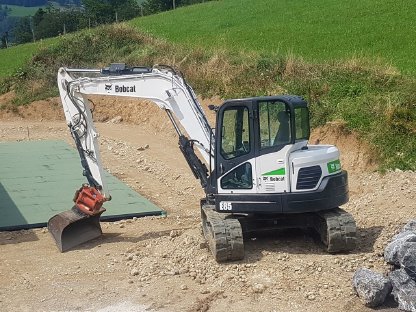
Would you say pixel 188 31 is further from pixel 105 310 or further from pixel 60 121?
pixel 105 310

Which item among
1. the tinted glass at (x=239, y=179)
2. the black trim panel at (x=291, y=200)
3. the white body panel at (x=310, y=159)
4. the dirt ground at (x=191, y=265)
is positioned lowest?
the dirt ground at (x=191, y=265)

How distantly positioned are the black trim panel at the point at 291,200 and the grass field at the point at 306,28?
879 centimetres

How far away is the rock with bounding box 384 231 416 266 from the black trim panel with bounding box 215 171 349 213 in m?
1.14

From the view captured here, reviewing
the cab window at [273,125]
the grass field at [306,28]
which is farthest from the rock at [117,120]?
the cab window at [273,125]

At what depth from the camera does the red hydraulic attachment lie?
1116cm

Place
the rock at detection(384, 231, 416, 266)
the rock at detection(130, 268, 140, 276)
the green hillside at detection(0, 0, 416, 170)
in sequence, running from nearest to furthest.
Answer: the rock at detection(384, 231, 416, 266) → the rock at detection(130, 268, 140, 276) → the green hillside at detection(0, 0, 416, 170)

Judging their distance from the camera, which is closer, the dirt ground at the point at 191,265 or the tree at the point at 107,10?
the dirt ground at the point at 191,265

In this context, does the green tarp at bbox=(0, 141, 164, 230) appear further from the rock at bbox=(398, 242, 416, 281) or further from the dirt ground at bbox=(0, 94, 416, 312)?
the rock at bbox=(398, 242, 416, 281)

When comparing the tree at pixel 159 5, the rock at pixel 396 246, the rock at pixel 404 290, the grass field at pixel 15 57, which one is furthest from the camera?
the tree at pixel 159 5

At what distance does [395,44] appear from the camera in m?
22.8

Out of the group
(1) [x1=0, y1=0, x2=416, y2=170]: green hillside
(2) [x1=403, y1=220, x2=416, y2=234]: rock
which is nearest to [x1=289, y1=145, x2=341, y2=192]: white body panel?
(2) [x1=403, y1=220, x2=416, y2=234]: rock

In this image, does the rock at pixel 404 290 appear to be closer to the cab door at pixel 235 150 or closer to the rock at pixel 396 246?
the rock at pixel 396 246

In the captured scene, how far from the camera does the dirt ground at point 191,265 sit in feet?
28.2

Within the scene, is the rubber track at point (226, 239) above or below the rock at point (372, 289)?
above
